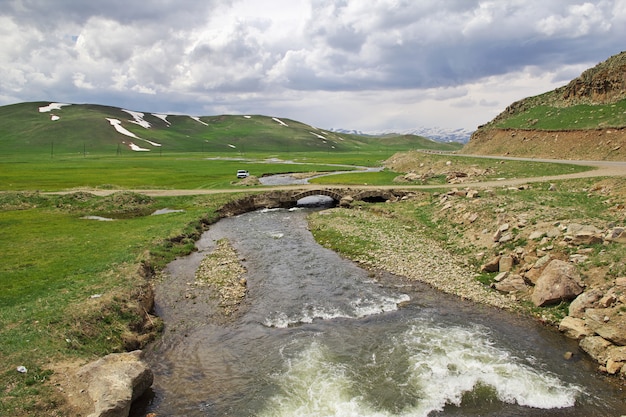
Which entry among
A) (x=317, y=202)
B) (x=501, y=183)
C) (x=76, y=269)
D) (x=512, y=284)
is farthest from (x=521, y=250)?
(x=317, y=202)

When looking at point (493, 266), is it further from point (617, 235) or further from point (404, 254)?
point (617, 235)

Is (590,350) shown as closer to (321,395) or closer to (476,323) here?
(476,323)

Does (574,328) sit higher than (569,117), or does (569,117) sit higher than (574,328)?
(569,117)

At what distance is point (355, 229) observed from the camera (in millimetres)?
47625

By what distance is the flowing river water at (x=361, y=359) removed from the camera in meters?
17.9

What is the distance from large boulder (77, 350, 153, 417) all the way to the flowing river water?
4.12 ft

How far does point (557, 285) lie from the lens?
25.9 m

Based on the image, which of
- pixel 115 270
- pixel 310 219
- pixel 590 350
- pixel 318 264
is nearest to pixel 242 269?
pixel 318 264

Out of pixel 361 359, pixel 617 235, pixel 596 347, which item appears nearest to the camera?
pixel 596 347

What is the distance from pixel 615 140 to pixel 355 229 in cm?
5137

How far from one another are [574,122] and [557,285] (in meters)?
66.7

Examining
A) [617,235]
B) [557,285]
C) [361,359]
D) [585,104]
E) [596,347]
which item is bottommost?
[361,359]

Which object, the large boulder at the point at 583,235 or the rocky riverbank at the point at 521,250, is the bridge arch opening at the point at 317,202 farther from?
the large boulder at the point at 583,235

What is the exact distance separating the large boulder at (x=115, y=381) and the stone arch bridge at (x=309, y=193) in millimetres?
46583
